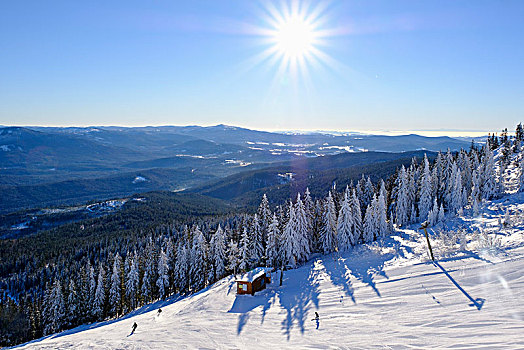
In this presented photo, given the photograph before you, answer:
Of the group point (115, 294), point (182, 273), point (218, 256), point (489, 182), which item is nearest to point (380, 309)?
point (218, 256)

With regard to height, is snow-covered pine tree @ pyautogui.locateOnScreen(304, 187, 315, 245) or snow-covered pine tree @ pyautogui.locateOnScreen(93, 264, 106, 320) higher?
snow-covered pine tree @ pyautogui.locateOnScreen(304, 187, 315, 245)

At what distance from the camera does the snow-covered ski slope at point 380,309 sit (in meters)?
14.9

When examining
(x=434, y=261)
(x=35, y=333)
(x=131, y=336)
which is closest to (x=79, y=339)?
(x=131, y=336)

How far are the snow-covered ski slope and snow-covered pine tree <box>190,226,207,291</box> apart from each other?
2192cm

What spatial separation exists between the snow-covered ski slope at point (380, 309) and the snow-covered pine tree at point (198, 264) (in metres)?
21.9

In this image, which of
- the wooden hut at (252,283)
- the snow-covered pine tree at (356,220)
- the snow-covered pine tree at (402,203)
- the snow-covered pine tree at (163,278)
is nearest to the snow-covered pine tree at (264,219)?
the snow-covered pine tree at (356,220)

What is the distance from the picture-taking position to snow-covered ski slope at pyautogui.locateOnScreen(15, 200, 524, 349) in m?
14.9

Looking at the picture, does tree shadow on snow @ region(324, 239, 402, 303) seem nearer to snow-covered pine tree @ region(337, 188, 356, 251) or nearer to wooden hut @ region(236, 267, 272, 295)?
snow-covered pine tree @ region(337, 188, 356, 251)

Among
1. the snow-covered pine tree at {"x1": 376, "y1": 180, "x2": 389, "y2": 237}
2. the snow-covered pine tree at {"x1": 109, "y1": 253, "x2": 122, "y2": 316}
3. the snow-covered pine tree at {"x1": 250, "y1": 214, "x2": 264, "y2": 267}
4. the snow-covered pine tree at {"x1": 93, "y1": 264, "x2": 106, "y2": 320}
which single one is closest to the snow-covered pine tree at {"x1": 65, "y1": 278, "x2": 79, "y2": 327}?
the snow-covered pine tree at {"x1": 93, "y1": 264, "x2": 106, "y2": 320}

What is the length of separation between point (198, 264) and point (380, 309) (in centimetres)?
4101

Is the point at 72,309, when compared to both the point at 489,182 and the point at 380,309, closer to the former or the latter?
the point at 380,309

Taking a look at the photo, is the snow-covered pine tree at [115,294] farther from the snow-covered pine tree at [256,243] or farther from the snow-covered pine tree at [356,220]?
the snow-covered pine tree at [356,220]

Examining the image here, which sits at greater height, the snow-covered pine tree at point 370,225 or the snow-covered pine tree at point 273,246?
the snow-covered pine tree at point 370,225

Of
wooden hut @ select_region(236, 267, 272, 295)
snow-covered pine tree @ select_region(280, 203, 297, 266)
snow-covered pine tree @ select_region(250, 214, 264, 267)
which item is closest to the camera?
wooden hut @ select_region(236, 267, 272, 295)
